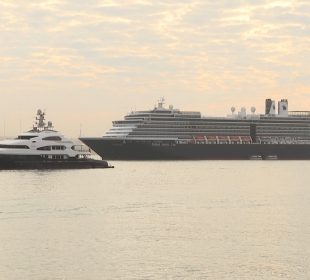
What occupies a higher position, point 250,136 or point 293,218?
point 250,136

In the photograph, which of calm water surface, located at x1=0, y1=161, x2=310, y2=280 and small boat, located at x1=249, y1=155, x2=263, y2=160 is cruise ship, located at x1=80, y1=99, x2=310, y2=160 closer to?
small boat, located at x1=249, y1=155, x2=263, y2=160

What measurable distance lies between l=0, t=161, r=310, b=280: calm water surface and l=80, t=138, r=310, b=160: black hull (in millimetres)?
59644

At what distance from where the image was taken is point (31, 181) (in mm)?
77688

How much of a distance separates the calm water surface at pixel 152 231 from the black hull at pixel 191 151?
2348 inches

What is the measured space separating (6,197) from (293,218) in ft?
79.7

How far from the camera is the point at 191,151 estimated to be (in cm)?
14238

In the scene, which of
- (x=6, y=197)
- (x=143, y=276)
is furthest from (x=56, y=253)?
(x=6, y=197)

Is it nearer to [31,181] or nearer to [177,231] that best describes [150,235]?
[177,231]

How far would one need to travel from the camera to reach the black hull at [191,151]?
136 m

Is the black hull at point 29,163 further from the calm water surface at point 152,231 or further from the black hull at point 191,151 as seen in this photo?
the black hull at point 191,151

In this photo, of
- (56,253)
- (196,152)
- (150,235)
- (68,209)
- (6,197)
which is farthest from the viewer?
(196,152)

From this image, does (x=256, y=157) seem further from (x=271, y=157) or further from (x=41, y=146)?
(x=41, y=146)

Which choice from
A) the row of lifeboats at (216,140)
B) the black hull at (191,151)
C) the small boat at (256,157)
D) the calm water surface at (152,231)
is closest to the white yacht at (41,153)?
the calm water surface at (152,231)

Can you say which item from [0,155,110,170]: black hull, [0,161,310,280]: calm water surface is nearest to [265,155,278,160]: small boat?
[0,155,110,170]: black hull
